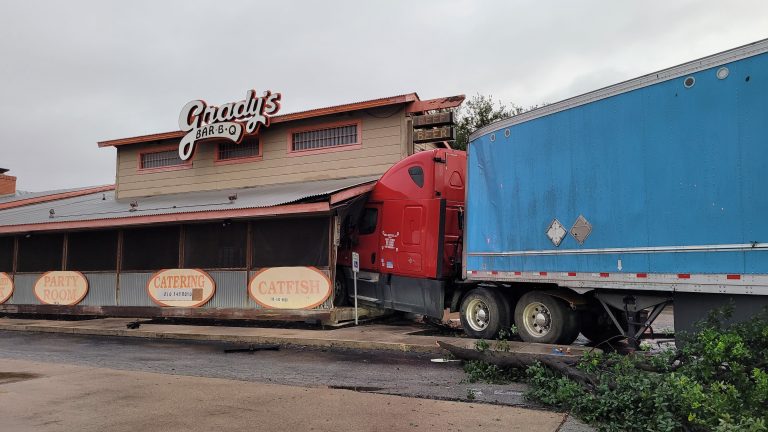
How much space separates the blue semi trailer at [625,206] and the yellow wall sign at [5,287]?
54.5ft

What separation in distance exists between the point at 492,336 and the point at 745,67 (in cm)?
602

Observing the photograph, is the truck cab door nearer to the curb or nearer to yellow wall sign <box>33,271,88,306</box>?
the curb

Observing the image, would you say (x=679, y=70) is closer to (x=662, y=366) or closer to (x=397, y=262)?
(x=662, y=366)

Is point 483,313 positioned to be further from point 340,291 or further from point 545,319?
point 340,291

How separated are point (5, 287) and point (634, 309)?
20283 millimetres

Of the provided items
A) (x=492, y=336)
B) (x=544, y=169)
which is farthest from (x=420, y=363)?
(x=544, y=169)

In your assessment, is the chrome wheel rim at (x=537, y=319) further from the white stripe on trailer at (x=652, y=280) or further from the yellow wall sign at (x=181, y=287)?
the yellow wall sign at (x=181, y=287)

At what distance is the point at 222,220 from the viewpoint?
16.3 metres

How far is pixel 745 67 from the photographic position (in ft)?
24.4

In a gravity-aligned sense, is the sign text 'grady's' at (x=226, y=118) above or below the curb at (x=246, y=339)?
above

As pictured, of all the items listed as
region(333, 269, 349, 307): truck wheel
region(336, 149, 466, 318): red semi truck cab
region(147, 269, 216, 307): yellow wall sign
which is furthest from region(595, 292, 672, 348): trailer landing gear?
region(147, 269, 216, 307): yellow wall sign

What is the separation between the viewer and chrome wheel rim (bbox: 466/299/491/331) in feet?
37.0

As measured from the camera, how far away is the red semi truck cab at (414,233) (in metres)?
12.4

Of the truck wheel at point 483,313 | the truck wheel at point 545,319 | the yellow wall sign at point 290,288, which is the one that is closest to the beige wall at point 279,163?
the yellow wall sign at point 290,288
